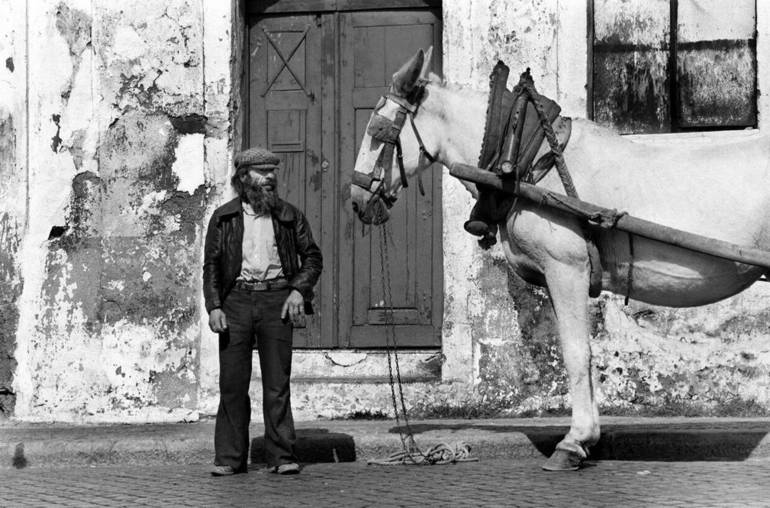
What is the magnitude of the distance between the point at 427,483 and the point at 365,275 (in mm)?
3590

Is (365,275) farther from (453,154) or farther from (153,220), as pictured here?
(453,154)

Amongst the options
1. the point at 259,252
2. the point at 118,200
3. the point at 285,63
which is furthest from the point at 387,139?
the point at 118,200

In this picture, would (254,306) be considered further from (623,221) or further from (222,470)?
(623,221)

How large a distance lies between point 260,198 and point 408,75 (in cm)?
112

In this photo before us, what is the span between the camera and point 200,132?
10.8 meters

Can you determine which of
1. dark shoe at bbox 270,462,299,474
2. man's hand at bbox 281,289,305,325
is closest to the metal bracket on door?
man's hand at bbox 281,289,305,325

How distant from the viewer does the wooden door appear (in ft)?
35.6

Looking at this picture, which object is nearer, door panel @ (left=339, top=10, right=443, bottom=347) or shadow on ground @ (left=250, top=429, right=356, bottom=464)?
shadow on ground @ (left=250, top=429, right=356, bottom=464)

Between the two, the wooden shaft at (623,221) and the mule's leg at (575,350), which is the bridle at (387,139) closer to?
the wooden shaft at (623,221)

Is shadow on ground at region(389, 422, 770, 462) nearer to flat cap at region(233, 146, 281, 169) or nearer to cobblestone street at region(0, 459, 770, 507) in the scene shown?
cobblestone street at region(0, 459, 770, 507)

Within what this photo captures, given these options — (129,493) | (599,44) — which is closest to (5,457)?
(129,493)

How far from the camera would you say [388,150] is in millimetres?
8125

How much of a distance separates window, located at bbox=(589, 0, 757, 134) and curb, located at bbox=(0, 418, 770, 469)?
2.24 m

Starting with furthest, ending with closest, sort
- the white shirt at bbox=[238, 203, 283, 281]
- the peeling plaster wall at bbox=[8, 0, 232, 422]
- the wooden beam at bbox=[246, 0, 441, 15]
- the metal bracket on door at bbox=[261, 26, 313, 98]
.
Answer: the metal bracket on door at bbox=[261, 26, 313, 98] < the wooden beam at bbox=[246, 0, 441, 15] < the peeling plaster wall at bbox=[8, 0, 232, 422] < the white shirt at bbox=[238, 203, 283, 281]
